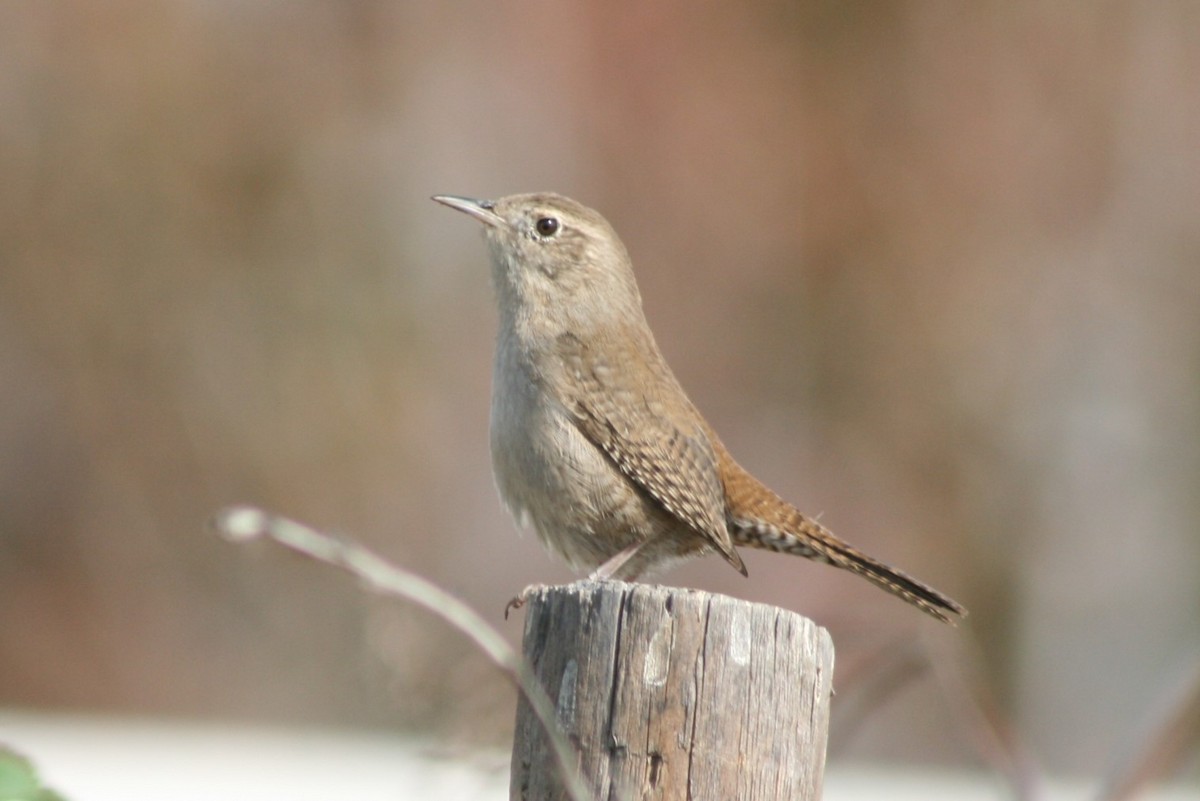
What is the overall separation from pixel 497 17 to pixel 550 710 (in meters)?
12.2

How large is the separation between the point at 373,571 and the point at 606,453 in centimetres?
212

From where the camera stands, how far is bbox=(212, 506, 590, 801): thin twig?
187cm

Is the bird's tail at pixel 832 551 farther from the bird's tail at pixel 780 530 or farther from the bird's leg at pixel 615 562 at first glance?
the bird's leg at pixel 615 562

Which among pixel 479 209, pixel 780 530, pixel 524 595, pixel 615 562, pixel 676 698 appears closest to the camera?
pixel 676 698

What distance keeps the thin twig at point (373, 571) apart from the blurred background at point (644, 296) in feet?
26.7

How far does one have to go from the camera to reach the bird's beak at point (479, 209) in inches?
177

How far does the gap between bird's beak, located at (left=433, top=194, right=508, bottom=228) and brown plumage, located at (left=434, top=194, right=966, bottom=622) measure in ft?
0.05

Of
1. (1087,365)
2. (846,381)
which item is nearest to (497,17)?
(846,381)

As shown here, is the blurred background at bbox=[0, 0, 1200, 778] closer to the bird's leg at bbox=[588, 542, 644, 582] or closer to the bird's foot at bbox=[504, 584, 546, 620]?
the bird's leg at bbox=[588, 542, 644, 582]

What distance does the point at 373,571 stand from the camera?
1.96 metres

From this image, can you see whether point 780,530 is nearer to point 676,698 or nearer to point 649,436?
point 649,436

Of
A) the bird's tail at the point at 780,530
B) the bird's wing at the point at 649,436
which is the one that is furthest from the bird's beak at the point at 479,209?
the bird's tail at the point at 780,530

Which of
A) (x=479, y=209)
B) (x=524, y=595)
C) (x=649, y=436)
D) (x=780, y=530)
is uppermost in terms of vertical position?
(x=479, y=209)

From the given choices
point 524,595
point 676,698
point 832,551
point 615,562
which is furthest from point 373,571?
point 832,551
